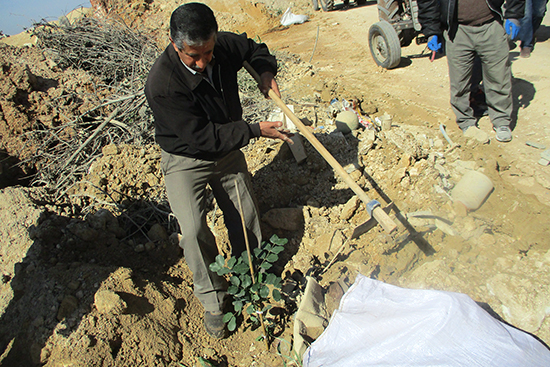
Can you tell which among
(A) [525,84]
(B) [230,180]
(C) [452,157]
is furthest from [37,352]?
(A) [525,84]

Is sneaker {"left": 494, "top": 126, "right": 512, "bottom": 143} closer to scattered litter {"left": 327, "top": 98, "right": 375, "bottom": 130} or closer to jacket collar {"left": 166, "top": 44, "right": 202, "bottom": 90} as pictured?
scattered litter {"left": 327, "top": 98, "right": 375, "bottom": 130}

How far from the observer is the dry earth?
2111mm

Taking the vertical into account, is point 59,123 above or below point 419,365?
above

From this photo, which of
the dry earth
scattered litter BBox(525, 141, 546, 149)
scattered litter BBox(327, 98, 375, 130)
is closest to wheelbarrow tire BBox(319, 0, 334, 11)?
the dry earth

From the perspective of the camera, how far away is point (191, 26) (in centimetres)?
177

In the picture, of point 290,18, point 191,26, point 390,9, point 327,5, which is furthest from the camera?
point 327,5

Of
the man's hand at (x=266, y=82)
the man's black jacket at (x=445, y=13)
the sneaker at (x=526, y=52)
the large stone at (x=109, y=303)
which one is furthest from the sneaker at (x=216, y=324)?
the sneaker at (x=526, y=52)

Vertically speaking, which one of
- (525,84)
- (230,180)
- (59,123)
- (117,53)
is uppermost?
(117,53)

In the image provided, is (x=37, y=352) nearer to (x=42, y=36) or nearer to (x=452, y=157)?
(x=452, y=157)

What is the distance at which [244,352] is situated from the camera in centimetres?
231

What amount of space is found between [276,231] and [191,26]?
1.85 metres

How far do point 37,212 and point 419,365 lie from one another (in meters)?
2.92

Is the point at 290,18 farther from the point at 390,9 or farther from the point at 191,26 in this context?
the point at 191,26

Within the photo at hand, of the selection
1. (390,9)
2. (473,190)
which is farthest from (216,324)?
(390,9)
